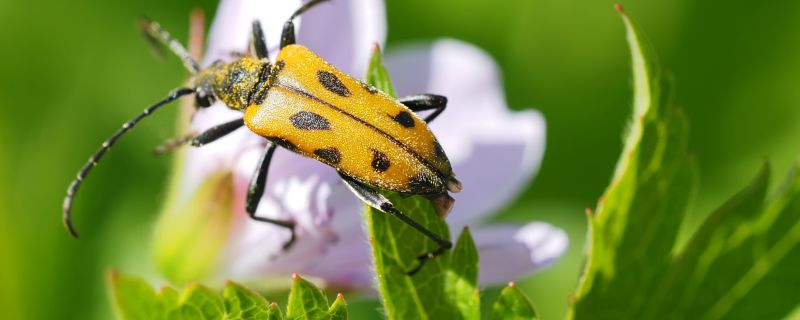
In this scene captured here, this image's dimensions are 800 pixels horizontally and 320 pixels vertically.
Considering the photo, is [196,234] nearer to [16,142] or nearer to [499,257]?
[499,257]

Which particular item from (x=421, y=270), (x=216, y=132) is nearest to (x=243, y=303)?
(x=421, y=270)

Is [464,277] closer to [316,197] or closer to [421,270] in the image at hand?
[421,270]

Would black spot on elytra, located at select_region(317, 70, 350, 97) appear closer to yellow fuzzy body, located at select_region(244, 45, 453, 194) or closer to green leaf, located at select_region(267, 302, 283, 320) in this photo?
yellow fuzzy body, located at select_region(244, 45, 453, 194)

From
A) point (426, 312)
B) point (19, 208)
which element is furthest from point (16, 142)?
point (426, 312)

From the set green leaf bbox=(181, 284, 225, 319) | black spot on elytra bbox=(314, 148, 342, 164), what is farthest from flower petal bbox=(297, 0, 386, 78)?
green leaf bbox=(181, 284, 225, 319)

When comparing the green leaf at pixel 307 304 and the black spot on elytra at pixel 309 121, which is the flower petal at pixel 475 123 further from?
the green leaf at pixel 307 304

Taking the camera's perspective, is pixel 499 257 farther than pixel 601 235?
Yes
